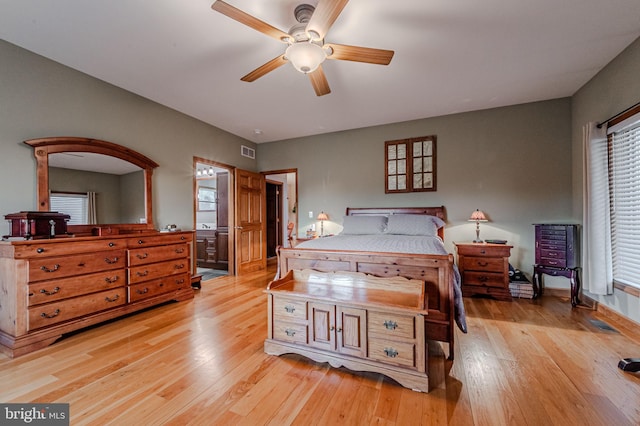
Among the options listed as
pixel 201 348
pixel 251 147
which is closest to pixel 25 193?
pixel 201 348

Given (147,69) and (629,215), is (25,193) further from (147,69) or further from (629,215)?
(629,215)

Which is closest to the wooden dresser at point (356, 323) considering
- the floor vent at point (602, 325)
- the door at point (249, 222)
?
the floor vent at point (602, 325)

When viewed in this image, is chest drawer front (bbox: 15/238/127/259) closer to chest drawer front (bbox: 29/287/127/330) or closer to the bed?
chest drawer front (bbox: 29/287/127/330)

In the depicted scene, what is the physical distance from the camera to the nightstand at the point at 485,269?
11.1ft

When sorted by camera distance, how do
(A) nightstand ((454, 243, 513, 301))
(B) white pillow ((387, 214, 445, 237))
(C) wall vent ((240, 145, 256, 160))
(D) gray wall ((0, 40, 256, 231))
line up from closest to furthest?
(D) gray wall ((0, 40, 256, 231)) → (A) nightstand ((454, 243, 513, 301)) → (B) white pillow ((387, 214, 445, 237)) → (C) wall vent ((240, 145, 256, 160))

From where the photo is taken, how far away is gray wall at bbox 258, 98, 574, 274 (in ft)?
12.1

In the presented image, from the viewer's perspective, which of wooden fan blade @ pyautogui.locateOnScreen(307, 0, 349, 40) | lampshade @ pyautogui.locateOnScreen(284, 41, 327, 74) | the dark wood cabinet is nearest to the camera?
wooden fan blade @ pyautogui.locateOnScreen(307, 0, 349, 40)

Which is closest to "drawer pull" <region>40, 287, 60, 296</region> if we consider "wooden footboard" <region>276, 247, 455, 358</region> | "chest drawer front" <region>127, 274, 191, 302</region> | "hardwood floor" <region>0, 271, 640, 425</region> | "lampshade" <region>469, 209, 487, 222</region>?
"hardwood floor" <region>0, 271, 640, 425</region>

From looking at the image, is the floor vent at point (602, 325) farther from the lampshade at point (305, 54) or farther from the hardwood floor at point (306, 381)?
the lampshade at point (305, 54)

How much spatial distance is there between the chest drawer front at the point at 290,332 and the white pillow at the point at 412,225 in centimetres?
221

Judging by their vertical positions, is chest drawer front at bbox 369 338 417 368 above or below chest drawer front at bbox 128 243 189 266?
below

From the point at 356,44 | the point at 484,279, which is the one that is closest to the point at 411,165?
the point at 484,279

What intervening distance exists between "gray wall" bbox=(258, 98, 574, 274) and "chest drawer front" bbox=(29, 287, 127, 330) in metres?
3.38

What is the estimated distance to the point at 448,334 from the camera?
79.4 inches
